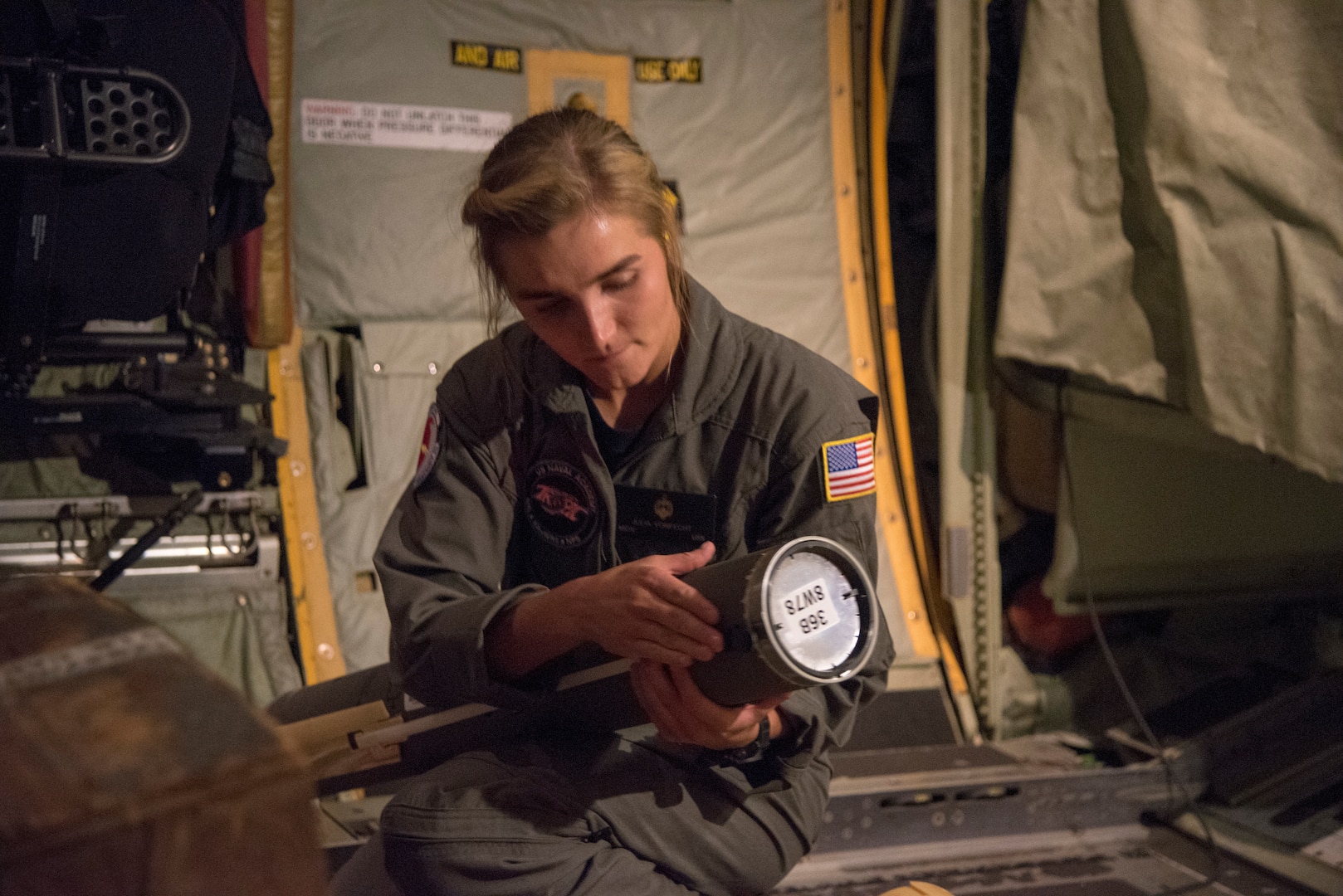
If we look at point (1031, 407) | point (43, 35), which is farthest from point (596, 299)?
point (1031, 407)

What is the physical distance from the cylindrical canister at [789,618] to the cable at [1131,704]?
1.45m

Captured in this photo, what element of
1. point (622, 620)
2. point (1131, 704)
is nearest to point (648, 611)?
point (622, 620)

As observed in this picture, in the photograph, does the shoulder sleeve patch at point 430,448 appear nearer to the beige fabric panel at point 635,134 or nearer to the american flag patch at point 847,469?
the american flag patch at point 847,469

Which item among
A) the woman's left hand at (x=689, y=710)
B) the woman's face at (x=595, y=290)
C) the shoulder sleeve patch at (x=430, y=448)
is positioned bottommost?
the woman's left hand at (x=689, y=710)

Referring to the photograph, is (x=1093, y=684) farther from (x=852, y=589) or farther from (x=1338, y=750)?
(x=852, y=589)

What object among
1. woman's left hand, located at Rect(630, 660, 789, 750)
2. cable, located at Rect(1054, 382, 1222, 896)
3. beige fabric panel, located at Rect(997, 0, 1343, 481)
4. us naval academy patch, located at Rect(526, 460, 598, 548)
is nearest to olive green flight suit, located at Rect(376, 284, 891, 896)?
us naval academy patch, located at Rect(526, 460, 598, 548)

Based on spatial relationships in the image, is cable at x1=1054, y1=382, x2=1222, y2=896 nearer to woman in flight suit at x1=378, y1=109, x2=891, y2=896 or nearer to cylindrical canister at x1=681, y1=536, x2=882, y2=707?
woman in flight suit at x1=378, y1=109, x2=891, y2=896

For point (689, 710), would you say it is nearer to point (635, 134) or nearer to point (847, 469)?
point (847, 469)

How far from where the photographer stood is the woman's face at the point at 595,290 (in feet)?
3.49

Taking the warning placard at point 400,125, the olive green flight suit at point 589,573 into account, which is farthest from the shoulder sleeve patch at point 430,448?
the warning placard at point 400,125

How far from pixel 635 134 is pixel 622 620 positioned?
189 centimetres

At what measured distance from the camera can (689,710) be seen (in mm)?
997

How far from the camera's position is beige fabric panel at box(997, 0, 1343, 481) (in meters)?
1.66

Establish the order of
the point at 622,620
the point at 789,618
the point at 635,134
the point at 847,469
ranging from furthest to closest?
the point at 635,134 → the point at 847,469 → the point at 622,620 → the point at 789,618
